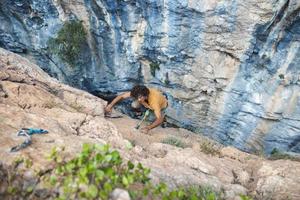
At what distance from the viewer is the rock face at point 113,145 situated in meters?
5.04

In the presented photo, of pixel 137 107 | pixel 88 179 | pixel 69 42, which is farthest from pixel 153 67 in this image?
pixel 88 179

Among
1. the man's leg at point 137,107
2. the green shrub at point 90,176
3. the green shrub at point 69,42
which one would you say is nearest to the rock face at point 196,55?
the green shrub at point 69,42

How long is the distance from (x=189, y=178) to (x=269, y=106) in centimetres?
573

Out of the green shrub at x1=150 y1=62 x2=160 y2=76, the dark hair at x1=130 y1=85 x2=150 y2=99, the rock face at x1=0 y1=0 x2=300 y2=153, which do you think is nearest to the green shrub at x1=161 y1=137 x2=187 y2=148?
the dark hair at x1=130 y1=85 x2=150 y2=99

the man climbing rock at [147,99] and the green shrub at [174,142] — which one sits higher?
the man climbing rock at [147,99]

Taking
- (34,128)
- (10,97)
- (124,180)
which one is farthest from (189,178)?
(10,97)

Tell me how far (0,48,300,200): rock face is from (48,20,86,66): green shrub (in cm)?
413

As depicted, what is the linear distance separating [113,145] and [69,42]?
21.7 ft

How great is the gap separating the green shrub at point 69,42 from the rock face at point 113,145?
4.13 m

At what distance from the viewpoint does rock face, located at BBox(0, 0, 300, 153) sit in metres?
9.60

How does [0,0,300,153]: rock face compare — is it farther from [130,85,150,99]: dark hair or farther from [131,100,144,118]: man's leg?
[130,85,150,99]: dark hair

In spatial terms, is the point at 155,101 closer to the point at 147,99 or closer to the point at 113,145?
the point at 147,99

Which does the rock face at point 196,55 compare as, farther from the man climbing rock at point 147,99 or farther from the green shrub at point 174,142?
the green shrub at point 174,142

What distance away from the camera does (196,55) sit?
35.4 feet
